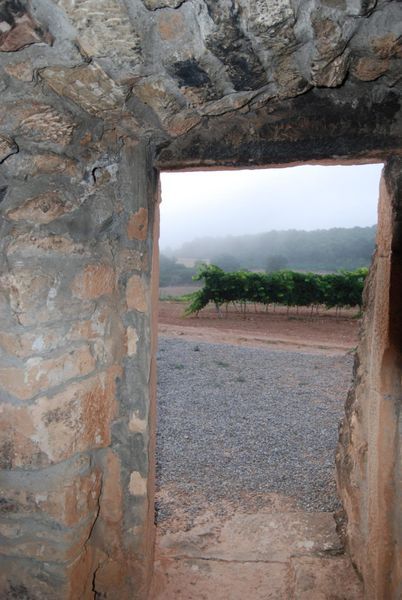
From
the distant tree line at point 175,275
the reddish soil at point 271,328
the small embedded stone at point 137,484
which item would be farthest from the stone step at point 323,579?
the distant tree line at point 175,275

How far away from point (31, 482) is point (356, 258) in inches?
1511

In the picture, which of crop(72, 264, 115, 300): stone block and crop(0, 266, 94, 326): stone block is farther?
crop(72, 264, 115, 300): stone block

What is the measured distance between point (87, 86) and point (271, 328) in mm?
10359

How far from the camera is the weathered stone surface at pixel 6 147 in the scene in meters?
1.48

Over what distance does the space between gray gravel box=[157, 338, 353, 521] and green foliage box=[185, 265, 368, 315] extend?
5304 mm

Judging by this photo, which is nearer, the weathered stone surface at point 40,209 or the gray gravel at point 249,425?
the weathered stone surface at point 40,209

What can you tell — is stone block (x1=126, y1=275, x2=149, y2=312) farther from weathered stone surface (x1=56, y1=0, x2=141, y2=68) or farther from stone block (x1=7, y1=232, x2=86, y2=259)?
weathered stone surface (x1=56, y1=0, x2=141, y2=68)

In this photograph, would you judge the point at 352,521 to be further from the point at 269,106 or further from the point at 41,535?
the point at 269,106

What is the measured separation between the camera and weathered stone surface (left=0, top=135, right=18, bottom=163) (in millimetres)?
1476

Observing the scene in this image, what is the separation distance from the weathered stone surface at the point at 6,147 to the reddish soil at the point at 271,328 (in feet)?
24.3

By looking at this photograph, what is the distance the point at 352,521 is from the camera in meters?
2.22

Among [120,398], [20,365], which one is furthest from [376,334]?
[20,365]

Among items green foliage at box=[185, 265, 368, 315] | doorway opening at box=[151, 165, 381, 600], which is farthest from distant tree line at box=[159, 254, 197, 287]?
doorway opening at box=[151, 165, 381, 600]

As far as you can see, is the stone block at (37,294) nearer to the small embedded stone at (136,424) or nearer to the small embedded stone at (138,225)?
the small embedded stone at (138,225)
